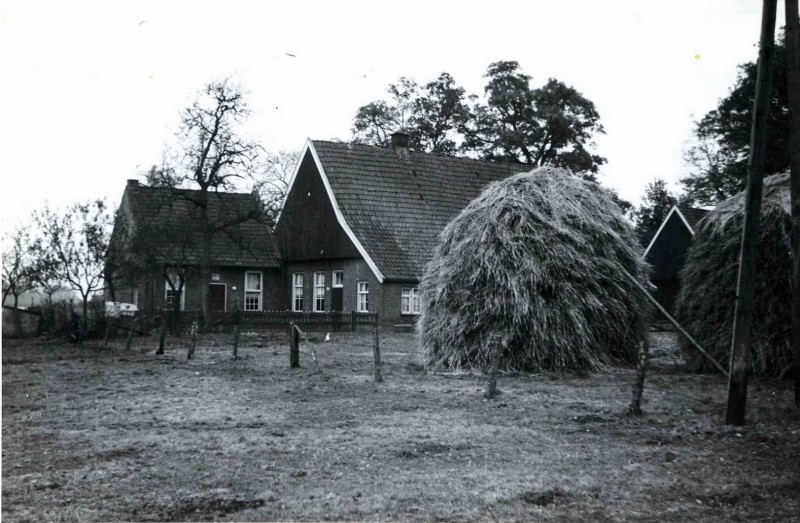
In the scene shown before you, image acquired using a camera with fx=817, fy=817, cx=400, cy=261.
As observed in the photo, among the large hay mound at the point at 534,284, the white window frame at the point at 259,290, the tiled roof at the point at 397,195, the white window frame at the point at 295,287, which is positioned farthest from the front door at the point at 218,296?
the large hay mound at the point at 534,284

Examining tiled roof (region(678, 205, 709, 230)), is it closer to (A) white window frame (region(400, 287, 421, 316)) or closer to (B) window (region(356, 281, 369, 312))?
(A) white window frame (region(400, 287, 421, 316))

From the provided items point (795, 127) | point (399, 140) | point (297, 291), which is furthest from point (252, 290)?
point (795, 127)

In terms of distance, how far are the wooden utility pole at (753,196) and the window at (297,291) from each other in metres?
28.7

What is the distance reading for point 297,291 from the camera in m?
37.9

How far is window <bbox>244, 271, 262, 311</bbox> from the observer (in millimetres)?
39281

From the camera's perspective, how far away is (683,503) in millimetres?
6836

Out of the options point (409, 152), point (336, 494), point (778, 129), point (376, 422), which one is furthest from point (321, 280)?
point (336, 494)

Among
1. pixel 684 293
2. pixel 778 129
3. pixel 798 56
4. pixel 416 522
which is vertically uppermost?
pixel 778 129

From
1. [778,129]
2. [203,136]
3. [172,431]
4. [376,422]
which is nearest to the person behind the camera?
[172,431]

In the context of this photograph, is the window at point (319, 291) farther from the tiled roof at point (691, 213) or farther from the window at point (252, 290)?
the tiled roof at point (691, 213)

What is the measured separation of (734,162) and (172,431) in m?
32.7

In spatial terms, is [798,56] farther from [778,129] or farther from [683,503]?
[778,129]

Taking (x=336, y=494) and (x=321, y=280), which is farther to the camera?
(x=321, y=280)

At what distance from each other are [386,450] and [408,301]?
75.4ft
